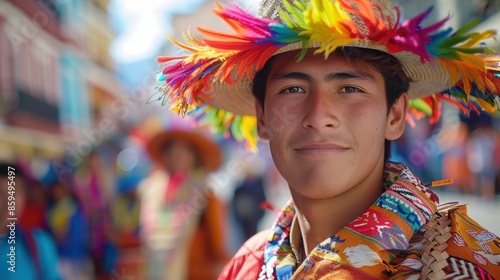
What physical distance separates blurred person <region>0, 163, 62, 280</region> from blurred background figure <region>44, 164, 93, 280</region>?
1.07 metres

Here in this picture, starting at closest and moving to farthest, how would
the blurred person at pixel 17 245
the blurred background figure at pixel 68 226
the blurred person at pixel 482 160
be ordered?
1. the blurred person at pixel 17 245
2. the blurred background figure at pixel 68 226
3. the blurred person at pixel 482 160

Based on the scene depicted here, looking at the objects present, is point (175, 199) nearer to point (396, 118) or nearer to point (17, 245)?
point (17, 245)

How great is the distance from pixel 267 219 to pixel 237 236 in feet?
10.6

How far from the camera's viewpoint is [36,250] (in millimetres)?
4129

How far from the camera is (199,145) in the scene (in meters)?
6.21

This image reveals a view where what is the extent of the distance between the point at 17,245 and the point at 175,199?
5.99 feet

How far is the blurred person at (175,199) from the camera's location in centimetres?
537

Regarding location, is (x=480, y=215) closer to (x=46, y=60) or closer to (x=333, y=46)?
(x=46, y=60)

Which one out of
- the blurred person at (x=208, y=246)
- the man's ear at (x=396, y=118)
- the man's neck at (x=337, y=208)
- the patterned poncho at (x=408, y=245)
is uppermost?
the man's ear at (x=396, y=118)

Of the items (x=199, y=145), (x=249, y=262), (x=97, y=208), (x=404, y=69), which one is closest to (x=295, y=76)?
(x=404, y=69)

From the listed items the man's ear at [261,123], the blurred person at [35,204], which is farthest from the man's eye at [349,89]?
the blurred person at [35,204]

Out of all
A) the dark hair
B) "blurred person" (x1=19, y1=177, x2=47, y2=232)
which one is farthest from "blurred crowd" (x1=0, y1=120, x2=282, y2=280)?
the dark hair

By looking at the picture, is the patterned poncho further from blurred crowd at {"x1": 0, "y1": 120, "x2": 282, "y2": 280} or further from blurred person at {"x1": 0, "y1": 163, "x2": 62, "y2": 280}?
blurred crowd at {"x1": 0, "y1": 120, "x2": 282, "y2": 280}

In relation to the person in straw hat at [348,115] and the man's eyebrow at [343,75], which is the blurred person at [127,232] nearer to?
the person in straw hat at [348,115]
